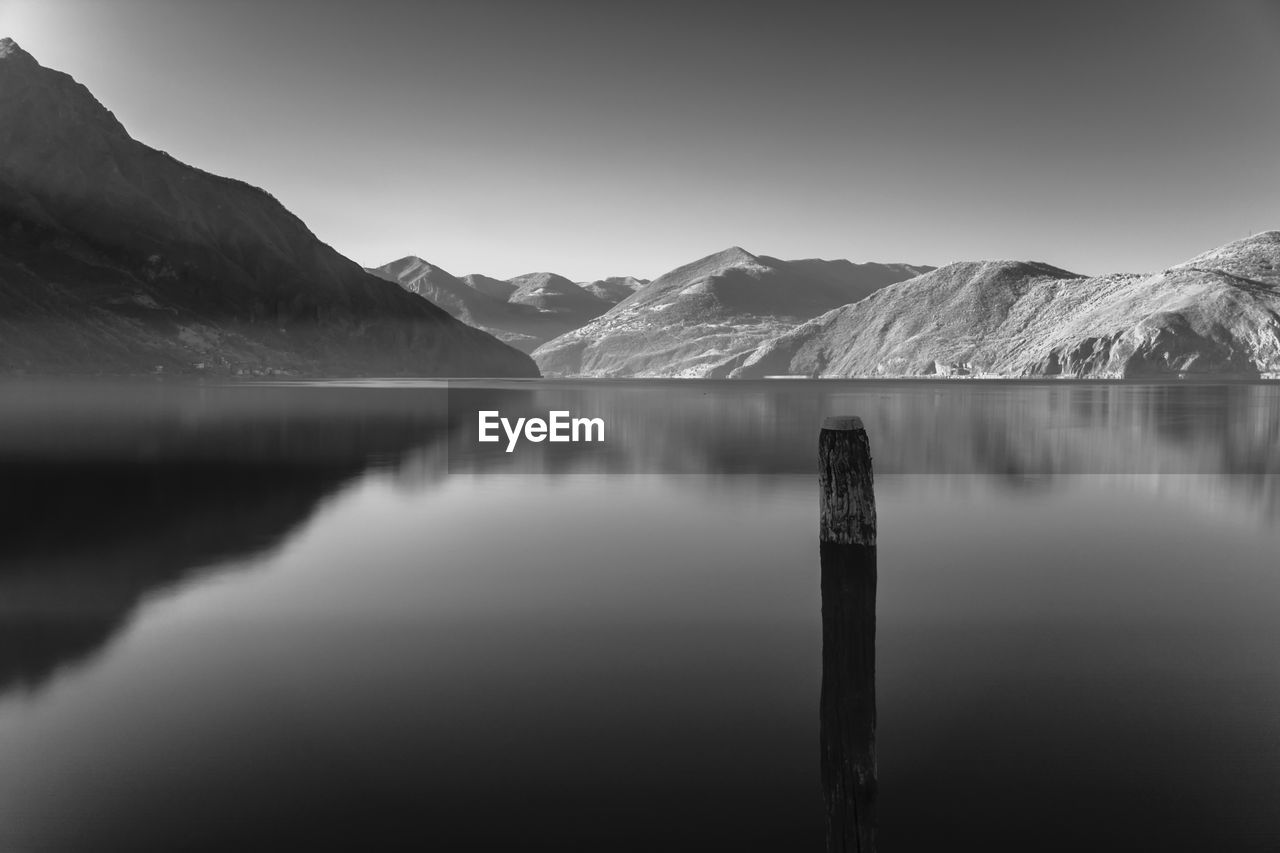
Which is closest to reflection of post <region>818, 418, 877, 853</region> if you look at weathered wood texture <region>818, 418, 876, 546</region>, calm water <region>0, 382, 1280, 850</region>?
weathered wood texture <region>818, 418, 876, 546</region>

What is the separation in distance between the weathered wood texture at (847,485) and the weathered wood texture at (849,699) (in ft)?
0.52

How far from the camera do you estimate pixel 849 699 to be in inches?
271

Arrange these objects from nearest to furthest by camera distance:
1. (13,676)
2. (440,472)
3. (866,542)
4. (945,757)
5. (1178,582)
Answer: (866,542) → (945,757) → (13,676) → (1178,582) → (440,472)

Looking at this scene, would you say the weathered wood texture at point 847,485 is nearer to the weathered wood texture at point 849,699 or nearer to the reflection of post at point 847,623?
the reflection of post at point 847,623

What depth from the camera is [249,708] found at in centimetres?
1030

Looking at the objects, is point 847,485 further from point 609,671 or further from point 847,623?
point 609,671

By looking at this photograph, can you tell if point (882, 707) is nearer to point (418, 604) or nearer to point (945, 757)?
point (945, 757)

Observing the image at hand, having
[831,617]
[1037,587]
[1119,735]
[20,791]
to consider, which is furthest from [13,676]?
[1037,587]

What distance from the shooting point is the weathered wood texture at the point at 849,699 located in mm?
6582

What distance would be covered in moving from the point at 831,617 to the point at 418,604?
A: 10.2 metres

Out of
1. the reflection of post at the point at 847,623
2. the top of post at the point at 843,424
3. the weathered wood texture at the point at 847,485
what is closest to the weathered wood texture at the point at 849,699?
the reflection of post at the point at 847,623

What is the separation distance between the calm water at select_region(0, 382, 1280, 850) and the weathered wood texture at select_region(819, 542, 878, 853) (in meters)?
1.09

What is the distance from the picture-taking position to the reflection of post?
6.76 m

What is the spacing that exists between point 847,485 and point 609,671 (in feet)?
19.1
